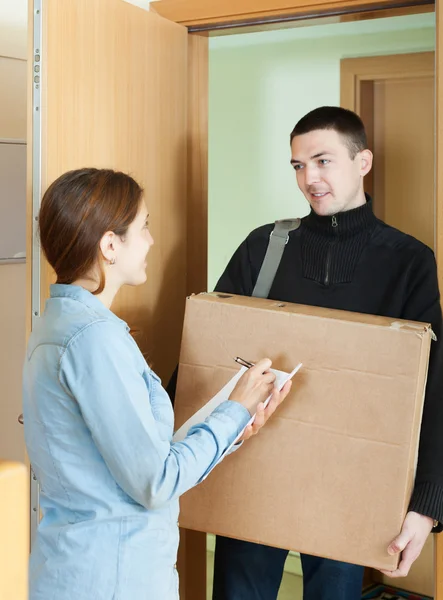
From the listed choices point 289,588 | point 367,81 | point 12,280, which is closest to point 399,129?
point 367,81

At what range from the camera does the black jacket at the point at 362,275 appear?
63.1 inches

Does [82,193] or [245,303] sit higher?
[82,193]

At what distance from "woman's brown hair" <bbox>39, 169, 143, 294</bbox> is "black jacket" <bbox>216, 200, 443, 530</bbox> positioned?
616mm

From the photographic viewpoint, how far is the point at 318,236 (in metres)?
1.83

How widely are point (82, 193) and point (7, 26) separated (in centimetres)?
96

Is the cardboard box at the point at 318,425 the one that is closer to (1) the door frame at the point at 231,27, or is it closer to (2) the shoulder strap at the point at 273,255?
(2) the shoulder strap at the point at 273,255

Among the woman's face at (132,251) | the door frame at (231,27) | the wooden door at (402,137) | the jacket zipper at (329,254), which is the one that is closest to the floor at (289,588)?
the wooden door at (402,137)

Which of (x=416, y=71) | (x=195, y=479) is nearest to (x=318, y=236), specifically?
(x=195, y=479)

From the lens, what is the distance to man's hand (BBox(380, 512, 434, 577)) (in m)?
1.46

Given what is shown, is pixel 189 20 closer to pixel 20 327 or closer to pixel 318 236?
pixel 318 236

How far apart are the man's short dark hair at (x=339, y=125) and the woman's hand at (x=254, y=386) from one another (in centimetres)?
62

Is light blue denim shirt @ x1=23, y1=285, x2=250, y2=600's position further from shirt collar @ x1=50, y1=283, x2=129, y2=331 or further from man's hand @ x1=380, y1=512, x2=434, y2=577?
man's hand @ x1=380, y1=512, x2=434, y2=577

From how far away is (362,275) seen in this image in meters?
1.75

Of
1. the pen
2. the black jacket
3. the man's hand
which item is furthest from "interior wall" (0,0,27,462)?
the man's hand
